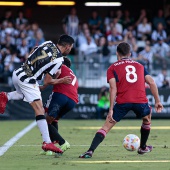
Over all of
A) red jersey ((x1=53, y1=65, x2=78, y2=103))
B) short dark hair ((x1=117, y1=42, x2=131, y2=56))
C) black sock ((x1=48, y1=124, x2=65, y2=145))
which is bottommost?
Result: black sock ((x1=48, y1=124, x2=65, y2=145))

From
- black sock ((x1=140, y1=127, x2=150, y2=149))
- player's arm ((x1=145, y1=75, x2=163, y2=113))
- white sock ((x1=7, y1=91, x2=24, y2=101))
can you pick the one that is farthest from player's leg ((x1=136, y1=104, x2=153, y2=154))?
white sock ((x1=7, y1=91, x2=24, y2=101))

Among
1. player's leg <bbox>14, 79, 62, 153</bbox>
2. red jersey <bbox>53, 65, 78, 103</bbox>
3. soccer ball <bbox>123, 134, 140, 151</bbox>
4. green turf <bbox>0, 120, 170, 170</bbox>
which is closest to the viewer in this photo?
green turf <bbox>0, 120, 170, 170</bbox>

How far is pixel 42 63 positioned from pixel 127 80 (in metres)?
1.43

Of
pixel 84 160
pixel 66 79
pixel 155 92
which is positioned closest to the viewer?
pixel 84 160

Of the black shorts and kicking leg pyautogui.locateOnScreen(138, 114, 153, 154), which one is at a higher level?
the black shorts

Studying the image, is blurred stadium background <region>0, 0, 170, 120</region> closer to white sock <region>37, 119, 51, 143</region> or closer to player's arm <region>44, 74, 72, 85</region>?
player's arm <region>44, 74, 72, 85</region>

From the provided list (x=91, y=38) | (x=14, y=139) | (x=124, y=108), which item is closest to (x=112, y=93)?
(x=124, y=108)

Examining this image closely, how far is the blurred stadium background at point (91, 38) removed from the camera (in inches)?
896

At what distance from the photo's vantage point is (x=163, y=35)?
2625cm

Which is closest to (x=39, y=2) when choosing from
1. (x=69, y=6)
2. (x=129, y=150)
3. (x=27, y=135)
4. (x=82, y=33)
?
(x=69, y=6)

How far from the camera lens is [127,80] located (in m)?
10.6

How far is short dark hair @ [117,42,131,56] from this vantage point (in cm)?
1062

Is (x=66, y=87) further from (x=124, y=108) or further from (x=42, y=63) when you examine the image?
(x=124, y=108)

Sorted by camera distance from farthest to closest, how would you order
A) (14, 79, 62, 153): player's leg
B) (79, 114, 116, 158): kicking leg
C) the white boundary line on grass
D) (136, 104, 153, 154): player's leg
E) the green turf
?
1. the white boundary line on grass
2. (136, 104, 153, 154): player's leg
3. (14, 79, 62, 153): player's leg
4. (79, 114, 116, 158): kicking leg
5. the green turf
